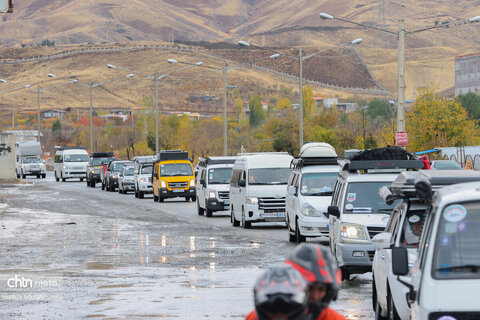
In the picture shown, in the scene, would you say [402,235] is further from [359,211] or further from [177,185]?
[177,185]

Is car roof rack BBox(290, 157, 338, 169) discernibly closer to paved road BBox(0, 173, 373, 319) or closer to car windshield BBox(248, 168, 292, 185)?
paved road BBox(0, 173, 373, 319)

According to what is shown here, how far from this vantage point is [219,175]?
122 feet

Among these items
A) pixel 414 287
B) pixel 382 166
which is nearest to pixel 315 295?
pixel 414 287

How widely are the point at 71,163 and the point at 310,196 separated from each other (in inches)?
2200

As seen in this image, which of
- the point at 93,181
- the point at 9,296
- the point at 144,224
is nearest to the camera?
the point at 9,296

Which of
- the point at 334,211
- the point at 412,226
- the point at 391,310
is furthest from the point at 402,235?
the point at 334,211

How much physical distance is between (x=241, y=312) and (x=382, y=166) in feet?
19.2

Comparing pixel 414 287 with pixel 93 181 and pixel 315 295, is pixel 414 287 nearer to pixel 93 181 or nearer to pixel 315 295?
pixel 315 295

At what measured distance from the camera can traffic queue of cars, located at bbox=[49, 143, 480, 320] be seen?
26.6ft

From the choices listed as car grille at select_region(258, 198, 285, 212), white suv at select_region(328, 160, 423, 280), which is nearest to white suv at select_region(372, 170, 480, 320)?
white suv at select_region(328, 160, 423, 280)

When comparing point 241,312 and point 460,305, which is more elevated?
point 460,305

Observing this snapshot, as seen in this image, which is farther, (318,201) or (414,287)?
(318,201)

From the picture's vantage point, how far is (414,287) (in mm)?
8547

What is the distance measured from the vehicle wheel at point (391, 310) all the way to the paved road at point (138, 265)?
174 centimetres
